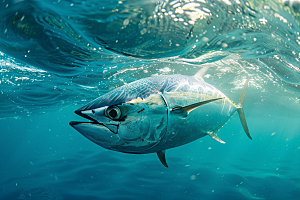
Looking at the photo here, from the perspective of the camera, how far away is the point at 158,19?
5.27 metres

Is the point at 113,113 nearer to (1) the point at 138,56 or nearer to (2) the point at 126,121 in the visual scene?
(2) the point at 126,121

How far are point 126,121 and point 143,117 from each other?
0.17m

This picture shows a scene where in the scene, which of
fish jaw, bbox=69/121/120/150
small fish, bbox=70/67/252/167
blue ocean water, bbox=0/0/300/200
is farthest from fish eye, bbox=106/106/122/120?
blue ocean water, bbox=0/0/300/200

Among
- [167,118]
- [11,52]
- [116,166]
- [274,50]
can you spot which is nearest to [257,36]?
[274,50]

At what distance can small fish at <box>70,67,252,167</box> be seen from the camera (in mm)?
1660

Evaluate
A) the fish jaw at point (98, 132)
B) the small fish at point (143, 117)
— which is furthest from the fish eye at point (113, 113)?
the fish jaw at point (98, 132)

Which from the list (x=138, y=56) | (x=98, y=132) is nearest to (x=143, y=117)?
(x=98, y=132)

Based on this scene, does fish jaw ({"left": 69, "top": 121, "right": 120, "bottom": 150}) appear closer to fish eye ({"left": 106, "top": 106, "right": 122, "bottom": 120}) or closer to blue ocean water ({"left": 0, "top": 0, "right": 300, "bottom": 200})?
fish eye ({"left": 106, "top": 106, "right": 122, "bottom": 120})

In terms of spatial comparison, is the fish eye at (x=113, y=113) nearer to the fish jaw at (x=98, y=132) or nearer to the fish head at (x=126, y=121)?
the fish head at (x=126, y=121)

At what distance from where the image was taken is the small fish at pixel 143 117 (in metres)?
1.66

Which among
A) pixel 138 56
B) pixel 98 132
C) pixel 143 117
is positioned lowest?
pixel 143 117

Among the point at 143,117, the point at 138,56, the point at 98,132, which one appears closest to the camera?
the point at 98,132

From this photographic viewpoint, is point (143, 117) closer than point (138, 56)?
Yes

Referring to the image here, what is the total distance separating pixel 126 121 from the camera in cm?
168
